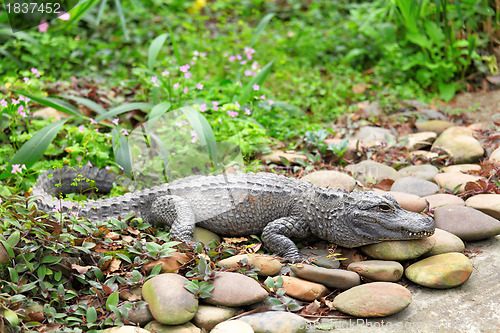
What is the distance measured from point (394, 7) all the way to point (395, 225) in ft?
14.4

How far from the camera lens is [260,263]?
3.31 metres


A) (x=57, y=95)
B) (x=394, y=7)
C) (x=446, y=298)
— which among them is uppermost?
(x=394, y=7)

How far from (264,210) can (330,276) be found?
0.88 m

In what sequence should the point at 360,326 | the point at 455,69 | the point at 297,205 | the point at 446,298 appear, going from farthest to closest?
the point at 455,69, the point at 297,205, the point at 446,298, the point at 360,326

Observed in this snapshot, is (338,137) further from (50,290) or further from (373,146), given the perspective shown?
(50,290)

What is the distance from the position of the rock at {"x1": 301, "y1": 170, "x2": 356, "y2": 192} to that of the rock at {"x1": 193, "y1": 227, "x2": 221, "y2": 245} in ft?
3.40

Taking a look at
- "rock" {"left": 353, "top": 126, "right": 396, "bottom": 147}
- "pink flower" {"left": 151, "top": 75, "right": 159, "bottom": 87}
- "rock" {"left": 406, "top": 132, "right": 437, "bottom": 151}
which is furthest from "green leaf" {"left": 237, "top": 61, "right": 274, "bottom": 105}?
"rock" {"left": 406, "top": 132, "right": 437, "bottom": 151}

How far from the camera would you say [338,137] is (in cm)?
563

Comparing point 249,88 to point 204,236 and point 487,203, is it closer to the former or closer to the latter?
point 204,236

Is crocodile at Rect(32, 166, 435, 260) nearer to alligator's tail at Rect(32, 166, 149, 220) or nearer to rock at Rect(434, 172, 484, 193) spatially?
alligator's tail at Rect(32, 166, 149, 220)

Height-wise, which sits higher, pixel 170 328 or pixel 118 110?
pixel 118 110

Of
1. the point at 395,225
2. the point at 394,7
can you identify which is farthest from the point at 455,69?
the point at 395,225

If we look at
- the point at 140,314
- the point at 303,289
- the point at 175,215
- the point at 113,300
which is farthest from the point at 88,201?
the point at 303,289

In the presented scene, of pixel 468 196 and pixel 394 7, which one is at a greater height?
pixel 394 7
